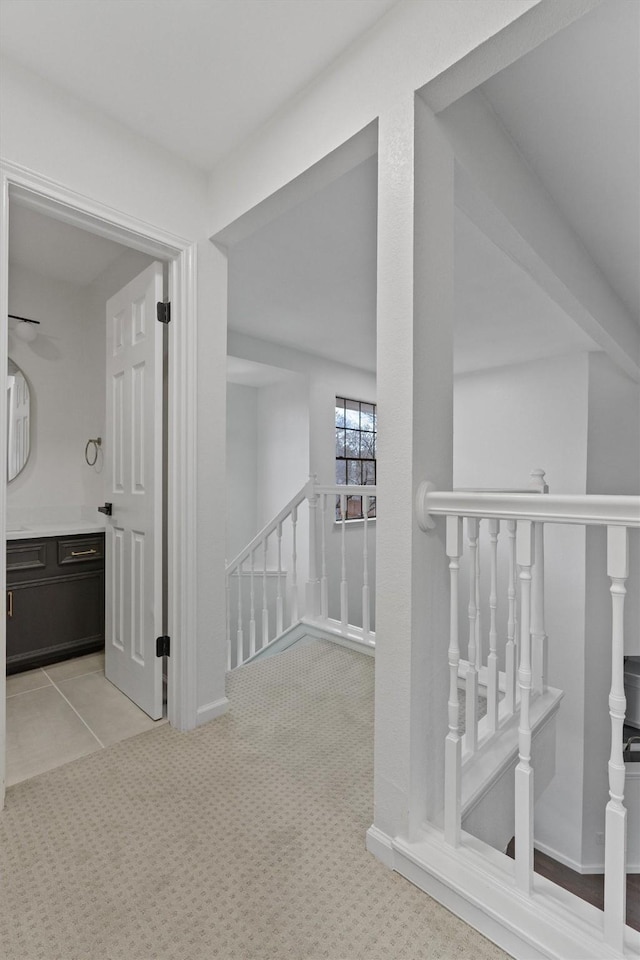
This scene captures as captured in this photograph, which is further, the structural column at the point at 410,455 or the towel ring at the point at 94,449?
the towel ring at the point at 94,449

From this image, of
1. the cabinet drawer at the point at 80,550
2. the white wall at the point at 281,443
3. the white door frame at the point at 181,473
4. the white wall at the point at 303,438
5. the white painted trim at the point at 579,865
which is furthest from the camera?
the white wall at the point at 281,443

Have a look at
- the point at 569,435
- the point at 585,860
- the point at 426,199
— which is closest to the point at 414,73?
the point at 426,199

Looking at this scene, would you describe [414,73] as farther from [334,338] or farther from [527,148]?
[334,338]

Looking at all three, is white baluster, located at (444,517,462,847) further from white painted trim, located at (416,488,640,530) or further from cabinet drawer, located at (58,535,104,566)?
cabinet drawer, located at (58,535,104,566)

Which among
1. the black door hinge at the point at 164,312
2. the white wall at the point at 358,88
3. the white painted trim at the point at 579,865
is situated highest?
the white wall at the point at 358,88

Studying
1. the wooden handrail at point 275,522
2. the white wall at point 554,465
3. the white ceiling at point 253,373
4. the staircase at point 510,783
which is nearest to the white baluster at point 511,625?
the staircase at point 510,783

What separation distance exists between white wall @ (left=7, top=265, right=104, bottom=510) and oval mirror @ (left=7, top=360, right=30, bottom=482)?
1.5 inches

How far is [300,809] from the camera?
1.52 metres

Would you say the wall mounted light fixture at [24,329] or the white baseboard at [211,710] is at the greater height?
the wall mounted light fixture at [24,329]

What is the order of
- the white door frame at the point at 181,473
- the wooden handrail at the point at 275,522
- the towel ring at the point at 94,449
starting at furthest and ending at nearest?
the wooden handrail at the point at 275,522
the towel ring at the point at 94,449
the white door frame at the point at 181,473

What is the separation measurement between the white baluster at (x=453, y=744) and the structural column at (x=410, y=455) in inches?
2.5

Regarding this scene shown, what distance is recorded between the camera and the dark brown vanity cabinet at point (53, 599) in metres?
2.61

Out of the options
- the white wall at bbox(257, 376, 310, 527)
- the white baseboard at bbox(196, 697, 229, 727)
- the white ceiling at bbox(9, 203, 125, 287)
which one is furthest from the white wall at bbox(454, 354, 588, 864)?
the white ceiling at bbox(9, 203, 125, 287)

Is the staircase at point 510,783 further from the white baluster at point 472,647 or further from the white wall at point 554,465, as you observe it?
the white wall at point 554,465
